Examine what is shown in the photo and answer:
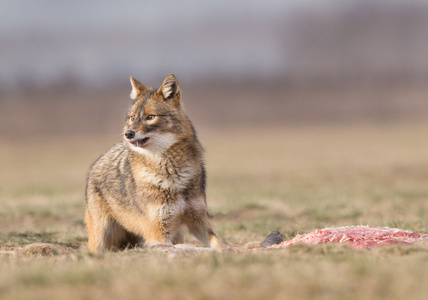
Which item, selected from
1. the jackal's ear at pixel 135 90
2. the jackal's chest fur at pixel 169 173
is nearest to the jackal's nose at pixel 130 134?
the jackal's chest fur at pixel 169 173

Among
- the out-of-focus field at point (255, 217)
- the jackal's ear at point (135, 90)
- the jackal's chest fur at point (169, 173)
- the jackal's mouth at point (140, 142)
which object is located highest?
the jackal's ear at point (135, 90)

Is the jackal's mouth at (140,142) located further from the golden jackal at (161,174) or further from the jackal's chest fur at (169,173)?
the jackal's chest fur at (169,173)

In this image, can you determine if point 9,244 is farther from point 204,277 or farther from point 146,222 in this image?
point 204,277

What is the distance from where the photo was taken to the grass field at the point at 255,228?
16.5ft

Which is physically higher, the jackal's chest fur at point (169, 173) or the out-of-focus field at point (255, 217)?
the jackal's chest fur at point (169, 173)

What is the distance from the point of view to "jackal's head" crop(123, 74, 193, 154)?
780 centimetres

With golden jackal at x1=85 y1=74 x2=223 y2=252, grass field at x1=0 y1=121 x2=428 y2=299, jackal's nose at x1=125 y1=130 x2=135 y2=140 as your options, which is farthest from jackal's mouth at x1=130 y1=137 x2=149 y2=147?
grass field at x1=0 y1=121 x2=428 y2=299

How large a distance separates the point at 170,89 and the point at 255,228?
3.86 m

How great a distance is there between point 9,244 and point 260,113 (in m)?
56.1

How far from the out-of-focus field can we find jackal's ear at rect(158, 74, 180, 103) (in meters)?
1.39

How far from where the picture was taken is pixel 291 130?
53.6 m

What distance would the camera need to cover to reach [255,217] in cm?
1322

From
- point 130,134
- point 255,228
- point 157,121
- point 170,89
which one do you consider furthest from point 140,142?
point 255,228

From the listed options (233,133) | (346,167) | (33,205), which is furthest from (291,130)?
(33,205)
